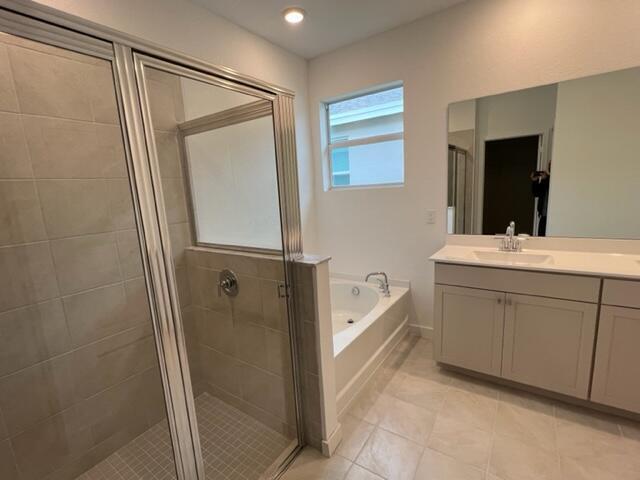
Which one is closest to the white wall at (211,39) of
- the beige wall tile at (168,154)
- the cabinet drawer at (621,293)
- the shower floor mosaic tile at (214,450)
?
the beige wall tile at (168,154)

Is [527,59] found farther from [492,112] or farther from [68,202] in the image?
[68,202]

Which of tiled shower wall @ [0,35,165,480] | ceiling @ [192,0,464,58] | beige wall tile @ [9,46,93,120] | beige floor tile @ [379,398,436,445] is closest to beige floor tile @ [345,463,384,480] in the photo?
beige floor tile @ [379,398,436,445]

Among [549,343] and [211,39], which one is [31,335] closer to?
[211,39]

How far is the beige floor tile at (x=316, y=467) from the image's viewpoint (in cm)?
145

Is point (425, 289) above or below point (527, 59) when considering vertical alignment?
below

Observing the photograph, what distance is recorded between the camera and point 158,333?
1113 millimetres

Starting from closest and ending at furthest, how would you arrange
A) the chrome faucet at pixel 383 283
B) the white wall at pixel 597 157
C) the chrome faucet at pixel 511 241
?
the white wall at pixel 597 157 < the chrome faucet at pixel 511 241 < the chrome faucet at pixel 383 283

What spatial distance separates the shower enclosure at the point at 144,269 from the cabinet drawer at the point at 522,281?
114 cm

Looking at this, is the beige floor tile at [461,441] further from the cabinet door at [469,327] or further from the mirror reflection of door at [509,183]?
the mirror reflection of door at [509,183]

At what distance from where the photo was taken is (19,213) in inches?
51.6

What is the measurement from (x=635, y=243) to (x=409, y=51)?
200 centimetres

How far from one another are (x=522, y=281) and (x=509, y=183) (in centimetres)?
79

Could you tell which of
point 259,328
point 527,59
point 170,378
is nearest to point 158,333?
point 170,378

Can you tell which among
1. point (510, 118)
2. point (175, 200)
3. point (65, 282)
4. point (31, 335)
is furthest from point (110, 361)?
point (510, 118)
